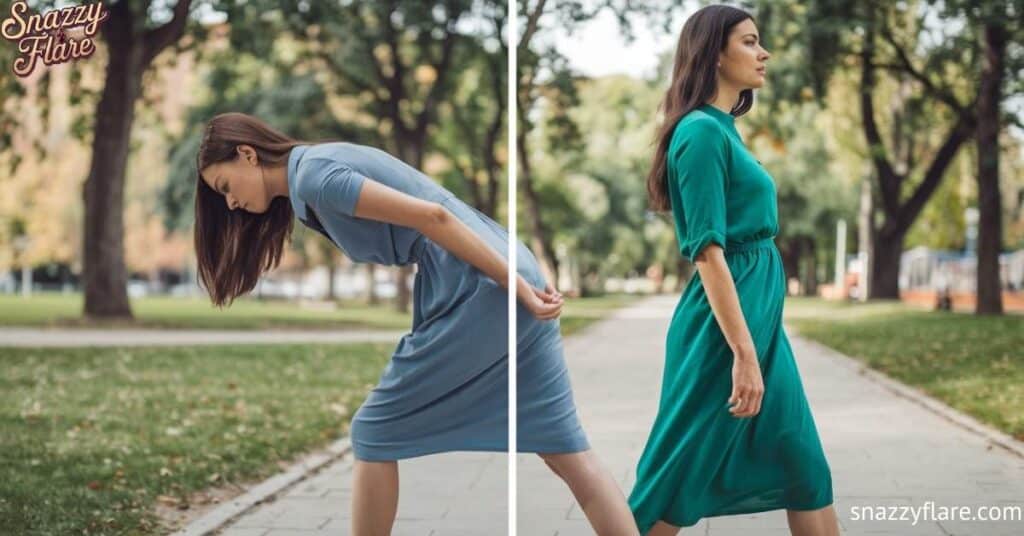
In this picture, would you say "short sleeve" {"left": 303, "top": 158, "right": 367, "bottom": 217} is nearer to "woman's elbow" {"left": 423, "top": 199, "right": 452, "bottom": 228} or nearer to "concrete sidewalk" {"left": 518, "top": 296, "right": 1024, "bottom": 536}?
"woman's elbow" {"left": 423, "top": 199, "right": 452, "bottom": 228}

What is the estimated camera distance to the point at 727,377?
3102 mm

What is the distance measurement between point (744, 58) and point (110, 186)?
18.4 metres

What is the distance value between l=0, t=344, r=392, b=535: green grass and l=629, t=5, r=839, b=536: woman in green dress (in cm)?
250

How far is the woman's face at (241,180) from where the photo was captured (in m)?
3.14

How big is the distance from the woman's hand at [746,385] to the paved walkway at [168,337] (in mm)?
13975

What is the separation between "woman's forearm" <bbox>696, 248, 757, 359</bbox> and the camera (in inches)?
118

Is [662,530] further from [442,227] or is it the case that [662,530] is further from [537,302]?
[442,227]

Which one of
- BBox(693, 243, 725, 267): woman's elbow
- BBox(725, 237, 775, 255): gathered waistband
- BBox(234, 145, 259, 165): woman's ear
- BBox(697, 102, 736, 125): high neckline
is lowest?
BBox(693, 243, 725, 267): woman's elbow

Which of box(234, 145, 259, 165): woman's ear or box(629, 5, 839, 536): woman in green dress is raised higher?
box(234, 145, 259, 165): woman's ear

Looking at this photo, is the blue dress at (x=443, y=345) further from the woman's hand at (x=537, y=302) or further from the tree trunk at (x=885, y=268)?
the tree trunk at (x=885, y=268)

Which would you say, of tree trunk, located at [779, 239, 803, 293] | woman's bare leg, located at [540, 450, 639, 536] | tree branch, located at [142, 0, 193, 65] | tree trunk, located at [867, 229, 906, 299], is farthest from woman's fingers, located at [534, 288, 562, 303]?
tree trunk, located at [779, 239, 803, 293]

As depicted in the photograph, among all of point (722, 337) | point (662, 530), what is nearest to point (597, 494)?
point (662, 530)

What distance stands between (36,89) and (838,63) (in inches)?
499

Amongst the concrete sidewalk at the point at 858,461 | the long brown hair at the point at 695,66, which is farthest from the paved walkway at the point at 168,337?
the long brown hair at the point at 695,66
